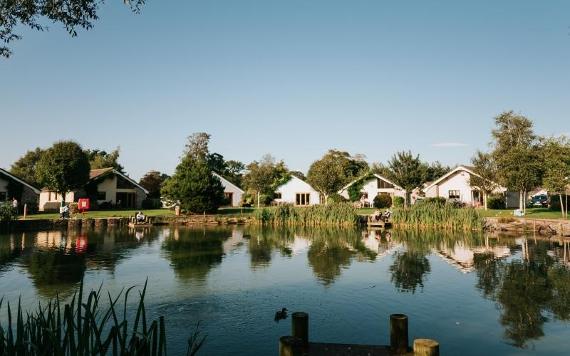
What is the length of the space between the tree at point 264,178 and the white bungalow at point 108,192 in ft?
48.1

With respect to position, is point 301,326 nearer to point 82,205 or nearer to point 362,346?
point 362,346

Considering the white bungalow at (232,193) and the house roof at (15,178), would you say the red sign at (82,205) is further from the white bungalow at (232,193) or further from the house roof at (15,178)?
the white bungalow at (232,193)

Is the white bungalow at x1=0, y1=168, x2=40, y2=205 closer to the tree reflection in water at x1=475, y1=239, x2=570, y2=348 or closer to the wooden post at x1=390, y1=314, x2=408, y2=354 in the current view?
the tree reflection in water at x1=475, y1=239, x2=570, y2=348

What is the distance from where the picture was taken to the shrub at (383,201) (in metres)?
57.9

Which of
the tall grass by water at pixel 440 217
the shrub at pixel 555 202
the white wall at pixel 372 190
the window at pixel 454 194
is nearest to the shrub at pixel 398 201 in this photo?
the white wall at pixel 372 190

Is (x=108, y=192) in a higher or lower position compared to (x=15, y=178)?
lower

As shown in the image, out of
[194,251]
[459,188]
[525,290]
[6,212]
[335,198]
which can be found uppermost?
[459,188]

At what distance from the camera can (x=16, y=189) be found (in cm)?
4734

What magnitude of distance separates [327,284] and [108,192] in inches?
1820

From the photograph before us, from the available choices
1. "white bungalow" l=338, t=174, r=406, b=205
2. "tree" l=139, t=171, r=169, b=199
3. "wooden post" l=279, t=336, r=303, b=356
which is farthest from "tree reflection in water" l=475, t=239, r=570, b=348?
"tree" l=139, t=171, r=169, b=199

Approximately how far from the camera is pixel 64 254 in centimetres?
2289

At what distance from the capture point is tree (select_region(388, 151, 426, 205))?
54.2m

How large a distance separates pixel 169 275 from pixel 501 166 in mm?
38496

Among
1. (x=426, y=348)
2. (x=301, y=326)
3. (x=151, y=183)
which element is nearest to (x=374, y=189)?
(x=151, y=183)
